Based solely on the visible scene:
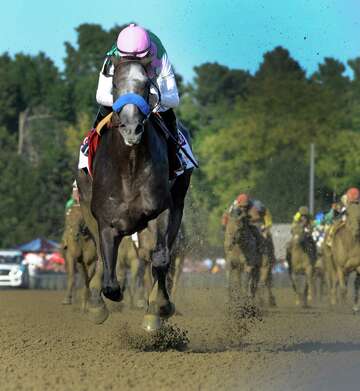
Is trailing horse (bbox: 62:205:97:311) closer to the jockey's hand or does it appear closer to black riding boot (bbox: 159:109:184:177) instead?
black riding boot (bbox: 159:109:184:177)

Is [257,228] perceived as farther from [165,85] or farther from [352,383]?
[352,383]

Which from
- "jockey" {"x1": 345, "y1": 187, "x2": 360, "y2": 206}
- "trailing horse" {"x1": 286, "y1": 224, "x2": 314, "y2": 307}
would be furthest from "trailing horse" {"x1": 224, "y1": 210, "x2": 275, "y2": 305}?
"trailing horse" {"x1": 286, "y1": 224, "x2": 314, "y2": 307}

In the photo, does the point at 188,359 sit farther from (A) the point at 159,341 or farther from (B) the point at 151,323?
(A) the point at 159,341

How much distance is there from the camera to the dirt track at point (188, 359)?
9.11 metres

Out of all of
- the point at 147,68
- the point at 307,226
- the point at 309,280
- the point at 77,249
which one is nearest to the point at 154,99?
the point at 147,68

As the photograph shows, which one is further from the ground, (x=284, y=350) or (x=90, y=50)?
(x=90, y=50)

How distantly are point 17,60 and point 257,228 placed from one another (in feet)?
241

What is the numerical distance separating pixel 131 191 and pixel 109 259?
67 centimetres

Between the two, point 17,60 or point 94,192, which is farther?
point 17,60

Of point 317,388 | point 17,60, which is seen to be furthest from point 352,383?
point 17,60

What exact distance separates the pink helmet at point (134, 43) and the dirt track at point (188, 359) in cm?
259

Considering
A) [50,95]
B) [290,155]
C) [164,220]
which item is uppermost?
[50,95]

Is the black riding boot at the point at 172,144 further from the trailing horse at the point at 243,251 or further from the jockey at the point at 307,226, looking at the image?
the jockey at the point at 307,226

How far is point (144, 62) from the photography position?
37.2 ft
